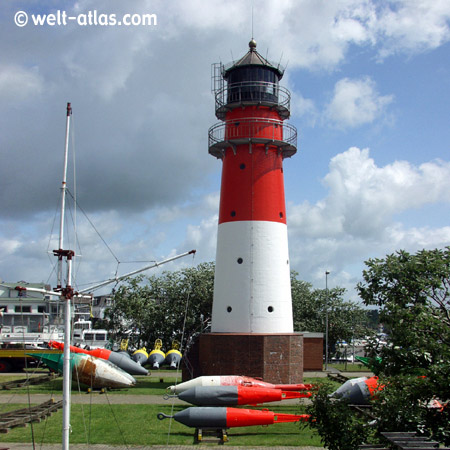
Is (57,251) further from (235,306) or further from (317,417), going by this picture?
(235,306)

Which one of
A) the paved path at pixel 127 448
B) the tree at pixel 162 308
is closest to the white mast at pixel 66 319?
the paved path at pixel 127 448

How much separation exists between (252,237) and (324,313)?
2920 cm

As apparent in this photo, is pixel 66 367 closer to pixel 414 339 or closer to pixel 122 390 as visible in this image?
pixel 414 339

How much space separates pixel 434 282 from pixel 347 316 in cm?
4342

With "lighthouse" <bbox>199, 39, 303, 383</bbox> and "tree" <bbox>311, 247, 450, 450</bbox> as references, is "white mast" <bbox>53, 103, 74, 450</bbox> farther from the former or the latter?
"lighthouse" <bbox>199, 39, 303, 383</bbox>

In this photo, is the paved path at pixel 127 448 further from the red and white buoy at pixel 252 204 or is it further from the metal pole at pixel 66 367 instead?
the red and white buoy at pixel 252 204

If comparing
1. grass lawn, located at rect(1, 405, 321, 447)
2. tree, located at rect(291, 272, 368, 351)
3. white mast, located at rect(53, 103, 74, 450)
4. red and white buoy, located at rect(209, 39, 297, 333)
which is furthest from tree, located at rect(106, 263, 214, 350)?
white mast, located at rect(53, 103, 74, 450)

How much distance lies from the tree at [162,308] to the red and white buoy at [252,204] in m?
20.2

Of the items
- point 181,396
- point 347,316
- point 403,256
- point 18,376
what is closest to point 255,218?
point 181,396

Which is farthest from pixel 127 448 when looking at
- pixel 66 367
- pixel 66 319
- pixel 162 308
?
pixel 162 308

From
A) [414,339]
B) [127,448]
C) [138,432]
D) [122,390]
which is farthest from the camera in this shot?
[122,390]

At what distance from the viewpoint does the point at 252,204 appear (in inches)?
1186

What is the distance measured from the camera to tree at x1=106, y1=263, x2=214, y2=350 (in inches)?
2004

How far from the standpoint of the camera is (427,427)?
469 inches
